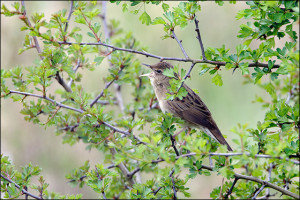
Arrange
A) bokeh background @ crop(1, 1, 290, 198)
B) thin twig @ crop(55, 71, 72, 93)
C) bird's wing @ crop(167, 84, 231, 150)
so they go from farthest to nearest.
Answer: bokeh background @ crop(1, 1, 290, 198) < bird's wing @ crop(167, 84, 231, 150) < thin twig @ crop(55, 71, 72, 93)

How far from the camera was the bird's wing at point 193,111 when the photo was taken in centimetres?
421

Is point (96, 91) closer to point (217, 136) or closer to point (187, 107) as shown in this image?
point (187, 107)

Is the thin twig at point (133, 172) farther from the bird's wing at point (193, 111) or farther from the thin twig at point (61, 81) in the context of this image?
the thin twig at point (61, 81)

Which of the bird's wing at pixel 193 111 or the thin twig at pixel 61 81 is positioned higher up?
the thin twig at pixel 61 81

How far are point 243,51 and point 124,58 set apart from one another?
5.18ft

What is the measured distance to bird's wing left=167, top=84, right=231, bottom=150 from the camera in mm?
4207

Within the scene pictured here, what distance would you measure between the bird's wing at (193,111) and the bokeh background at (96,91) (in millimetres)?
2879

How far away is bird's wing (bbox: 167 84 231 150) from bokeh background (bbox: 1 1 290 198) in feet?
9.44

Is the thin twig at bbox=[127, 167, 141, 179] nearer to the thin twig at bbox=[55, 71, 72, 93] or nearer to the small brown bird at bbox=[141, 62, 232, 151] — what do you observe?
the small brown bird at bbox=[141, 62, 232, 151]

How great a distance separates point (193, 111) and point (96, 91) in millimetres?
3219

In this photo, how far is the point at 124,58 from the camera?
394 cm

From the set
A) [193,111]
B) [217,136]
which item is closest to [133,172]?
[217,136]

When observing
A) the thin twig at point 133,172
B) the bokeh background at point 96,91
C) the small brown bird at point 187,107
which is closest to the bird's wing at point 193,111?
the small brown bird at point 187,107

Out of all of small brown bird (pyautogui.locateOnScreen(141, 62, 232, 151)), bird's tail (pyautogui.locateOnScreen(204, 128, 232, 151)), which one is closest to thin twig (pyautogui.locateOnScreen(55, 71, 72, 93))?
small brown bird (pyautogui.locateOnScreen(141, 62, 232, 151))
